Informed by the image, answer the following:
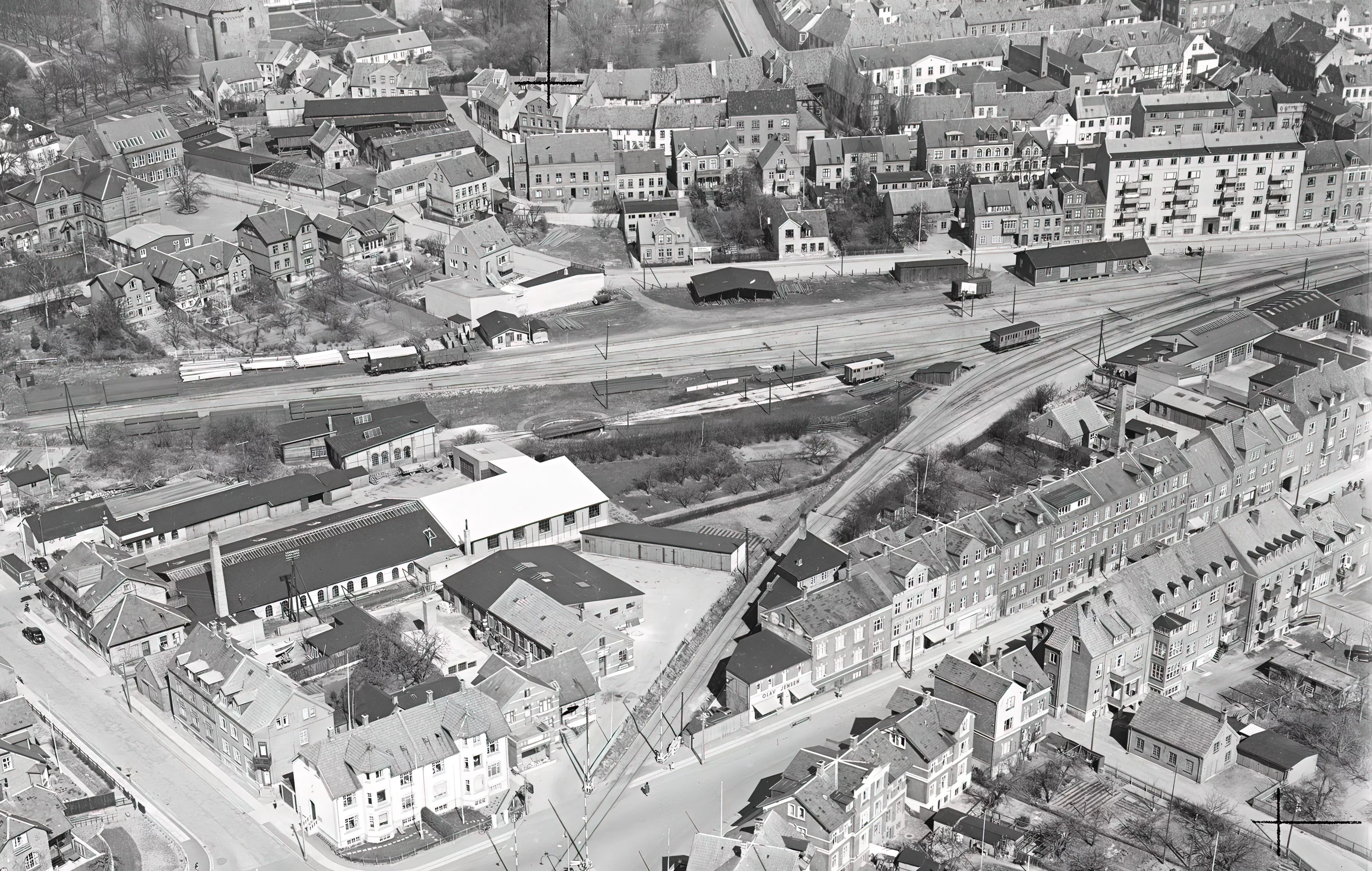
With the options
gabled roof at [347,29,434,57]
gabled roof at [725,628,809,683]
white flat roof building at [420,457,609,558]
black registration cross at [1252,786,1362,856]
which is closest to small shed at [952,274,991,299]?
white flat roof building at [420,457,609,558]

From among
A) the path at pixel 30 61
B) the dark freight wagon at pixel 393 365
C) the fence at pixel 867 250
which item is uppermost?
the path at pixel 30 61

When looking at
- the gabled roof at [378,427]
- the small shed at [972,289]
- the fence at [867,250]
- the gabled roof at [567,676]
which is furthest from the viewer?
the fence at [867,250]

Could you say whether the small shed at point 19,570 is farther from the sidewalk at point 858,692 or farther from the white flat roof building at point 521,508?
the sidewalk at point 858,692

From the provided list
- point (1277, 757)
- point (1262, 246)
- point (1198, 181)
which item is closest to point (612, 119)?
point (1198, 181)

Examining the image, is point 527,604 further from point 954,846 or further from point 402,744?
point 954,846

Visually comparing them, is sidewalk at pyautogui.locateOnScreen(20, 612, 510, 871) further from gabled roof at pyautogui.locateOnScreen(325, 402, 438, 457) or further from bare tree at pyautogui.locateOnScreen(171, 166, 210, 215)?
bare tree at pyautogui.locateOnScreen(171, 166, 210, 215)

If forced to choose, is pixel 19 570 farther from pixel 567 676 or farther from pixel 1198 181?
pixel 1198 181

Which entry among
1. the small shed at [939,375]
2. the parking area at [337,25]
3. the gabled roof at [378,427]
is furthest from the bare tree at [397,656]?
the parking area at [337,25]
